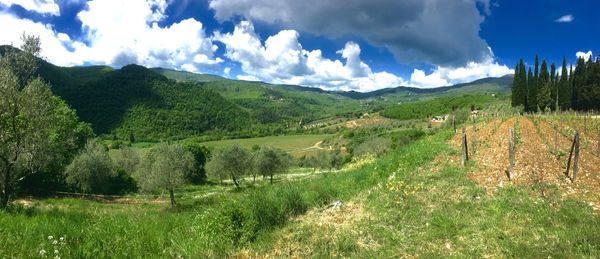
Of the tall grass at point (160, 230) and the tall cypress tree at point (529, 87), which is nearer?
the tall grass at point (160, 230)

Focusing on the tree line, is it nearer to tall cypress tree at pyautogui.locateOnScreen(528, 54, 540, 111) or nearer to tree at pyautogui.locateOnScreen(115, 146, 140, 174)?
tall cypress tree at pyautogui.locateOnScreen(528, 54, 540, 111)

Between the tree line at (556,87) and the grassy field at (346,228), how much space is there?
75.1 m

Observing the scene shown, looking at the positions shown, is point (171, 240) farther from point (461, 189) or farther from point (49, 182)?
point (49, 182)

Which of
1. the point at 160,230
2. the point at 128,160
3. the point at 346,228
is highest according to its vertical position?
the point at 160,230

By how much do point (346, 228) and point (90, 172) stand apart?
46006mm

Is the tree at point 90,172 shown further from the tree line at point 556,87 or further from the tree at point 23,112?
the tree line at point 556,87

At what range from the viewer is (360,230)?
33.9ft

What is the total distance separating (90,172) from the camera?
1828 inches

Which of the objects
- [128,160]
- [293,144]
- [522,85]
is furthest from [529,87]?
[293,144]

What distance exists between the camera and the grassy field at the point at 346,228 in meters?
8.09

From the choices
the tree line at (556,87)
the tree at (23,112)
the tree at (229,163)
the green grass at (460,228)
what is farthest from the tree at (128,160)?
the tree line at (556,87)

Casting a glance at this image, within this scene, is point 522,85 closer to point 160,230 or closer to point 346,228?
point 346,228

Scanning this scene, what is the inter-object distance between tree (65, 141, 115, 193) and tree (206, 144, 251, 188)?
18.2 m

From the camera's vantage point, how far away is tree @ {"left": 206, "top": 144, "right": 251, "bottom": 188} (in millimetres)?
64438
